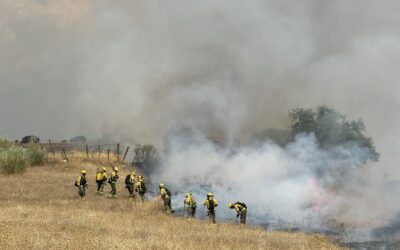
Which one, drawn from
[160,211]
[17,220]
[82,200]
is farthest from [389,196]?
[17,220]

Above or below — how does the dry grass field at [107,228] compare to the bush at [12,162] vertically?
below

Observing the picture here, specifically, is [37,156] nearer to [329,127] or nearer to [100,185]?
[100,185]

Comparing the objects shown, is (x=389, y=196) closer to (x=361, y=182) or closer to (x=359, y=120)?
(x=361, y=182)

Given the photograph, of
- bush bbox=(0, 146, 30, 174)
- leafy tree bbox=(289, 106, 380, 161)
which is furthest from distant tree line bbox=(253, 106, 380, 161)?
bush bbox=(0, 146, 30, 174)

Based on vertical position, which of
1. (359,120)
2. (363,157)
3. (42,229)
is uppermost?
(359,120)

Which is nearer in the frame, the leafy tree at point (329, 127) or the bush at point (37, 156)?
the bush at point (37, 156)

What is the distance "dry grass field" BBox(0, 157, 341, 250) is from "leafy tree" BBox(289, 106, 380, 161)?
1233 inches

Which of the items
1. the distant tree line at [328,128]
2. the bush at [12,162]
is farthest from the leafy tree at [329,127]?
the bush at [12,162]

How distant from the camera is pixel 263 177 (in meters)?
30.9

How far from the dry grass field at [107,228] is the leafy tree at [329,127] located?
103ft

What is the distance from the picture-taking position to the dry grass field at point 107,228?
13.2 m

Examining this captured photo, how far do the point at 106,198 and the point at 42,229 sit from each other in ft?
31.3

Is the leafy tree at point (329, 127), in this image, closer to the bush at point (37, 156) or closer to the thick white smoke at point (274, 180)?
the thick white smoke at point (274, 180)

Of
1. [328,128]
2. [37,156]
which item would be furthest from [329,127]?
[37,156]
